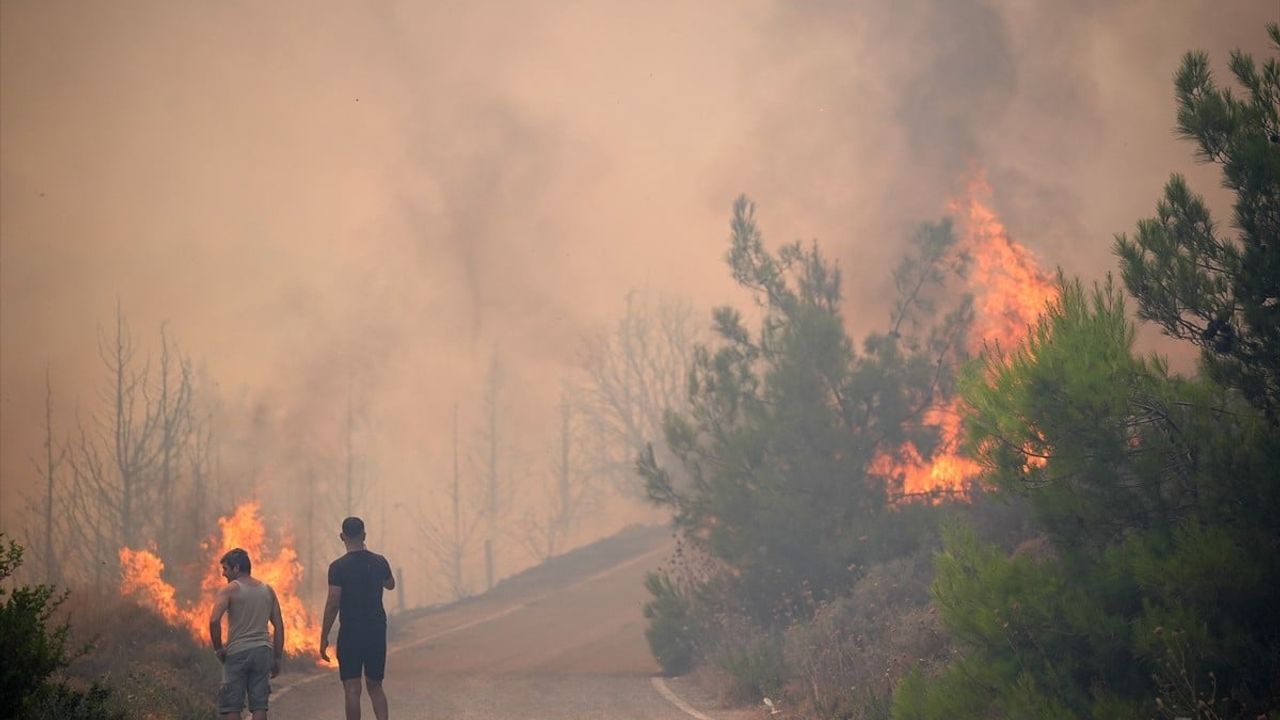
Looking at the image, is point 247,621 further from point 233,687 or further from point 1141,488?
point 1141,488

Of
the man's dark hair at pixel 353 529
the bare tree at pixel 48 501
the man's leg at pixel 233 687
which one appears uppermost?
the bare tree at pixel 48 501

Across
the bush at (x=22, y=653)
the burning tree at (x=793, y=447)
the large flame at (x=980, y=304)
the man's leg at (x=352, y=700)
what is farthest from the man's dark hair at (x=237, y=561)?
the large flame at (x=980, y=304)

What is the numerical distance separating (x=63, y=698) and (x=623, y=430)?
182 feet

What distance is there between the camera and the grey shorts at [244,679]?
28.7 ft

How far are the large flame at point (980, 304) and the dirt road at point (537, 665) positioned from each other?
6.01m

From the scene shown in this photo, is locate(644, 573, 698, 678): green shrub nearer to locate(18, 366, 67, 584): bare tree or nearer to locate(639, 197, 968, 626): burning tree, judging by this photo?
locate(639, 197, 968, 626): burning tree

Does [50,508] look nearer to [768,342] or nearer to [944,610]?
[768,342]

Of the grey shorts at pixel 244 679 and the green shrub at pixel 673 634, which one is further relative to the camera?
the green shrub at pixel 673 634

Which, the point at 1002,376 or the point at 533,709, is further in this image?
the point at 533,709

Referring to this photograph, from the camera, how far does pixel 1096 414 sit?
8742 mm

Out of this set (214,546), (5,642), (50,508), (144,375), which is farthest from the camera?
(144,375)

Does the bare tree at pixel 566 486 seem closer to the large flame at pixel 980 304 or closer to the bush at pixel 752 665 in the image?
the large flame at pixel 980 304

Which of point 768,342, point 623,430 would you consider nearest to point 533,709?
point 768,342

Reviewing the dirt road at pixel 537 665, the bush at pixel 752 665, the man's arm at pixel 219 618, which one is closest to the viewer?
the man's arm at pixel 219 618
